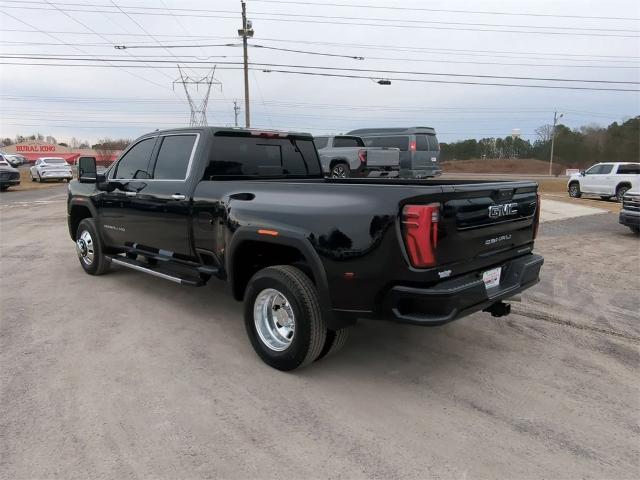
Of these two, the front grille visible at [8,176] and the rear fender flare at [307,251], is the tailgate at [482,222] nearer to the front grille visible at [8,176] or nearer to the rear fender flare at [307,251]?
the rear fender flare at [307,251]

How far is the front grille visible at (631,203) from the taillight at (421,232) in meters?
9.80

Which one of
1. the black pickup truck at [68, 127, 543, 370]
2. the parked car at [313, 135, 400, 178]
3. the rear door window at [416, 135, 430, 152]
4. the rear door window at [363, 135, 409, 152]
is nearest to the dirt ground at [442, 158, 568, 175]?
the rear door window at [363, 135, 409, 152]

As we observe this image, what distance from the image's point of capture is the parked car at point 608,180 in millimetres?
19938

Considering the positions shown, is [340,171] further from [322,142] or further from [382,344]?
[382,344]

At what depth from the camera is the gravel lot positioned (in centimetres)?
268

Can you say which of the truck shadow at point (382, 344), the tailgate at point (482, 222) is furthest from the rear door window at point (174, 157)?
the tailgate at point (482, 222)

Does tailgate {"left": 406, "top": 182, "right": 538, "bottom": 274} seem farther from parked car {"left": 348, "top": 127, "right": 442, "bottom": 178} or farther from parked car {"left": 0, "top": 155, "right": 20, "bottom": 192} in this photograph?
parked car {"left": 0, "top": 155, "right": 20, "bottom": 192}

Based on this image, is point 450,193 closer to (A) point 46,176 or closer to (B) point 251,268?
(B) point 251,268

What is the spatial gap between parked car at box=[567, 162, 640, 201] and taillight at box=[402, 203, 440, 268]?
19.5 meters

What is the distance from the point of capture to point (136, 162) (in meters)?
5.76

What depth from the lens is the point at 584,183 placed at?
21922mm

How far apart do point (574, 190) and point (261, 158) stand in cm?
2143

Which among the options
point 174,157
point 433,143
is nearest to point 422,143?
point 433,143

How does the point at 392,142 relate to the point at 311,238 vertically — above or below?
above
